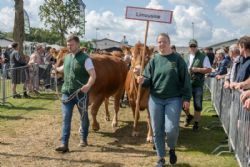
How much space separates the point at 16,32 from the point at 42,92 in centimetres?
502

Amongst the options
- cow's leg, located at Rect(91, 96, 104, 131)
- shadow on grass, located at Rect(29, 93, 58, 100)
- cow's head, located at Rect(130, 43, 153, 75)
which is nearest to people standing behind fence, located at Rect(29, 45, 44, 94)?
shadow on grass, located at Rect(29, 93, 58, 100)

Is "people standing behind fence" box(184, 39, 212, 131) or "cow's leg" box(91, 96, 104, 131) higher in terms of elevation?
"people standing behind fence" box(184, 39, 212, 131)

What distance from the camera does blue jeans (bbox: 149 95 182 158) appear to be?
21.5ft

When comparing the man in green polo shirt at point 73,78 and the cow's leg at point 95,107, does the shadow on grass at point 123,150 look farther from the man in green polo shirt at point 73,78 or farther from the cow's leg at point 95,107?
the cow's leg at point 95,107

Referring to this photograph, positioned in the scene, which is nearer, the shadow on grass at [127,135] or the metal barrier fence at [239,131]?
the metal barrier fence at [239,131]

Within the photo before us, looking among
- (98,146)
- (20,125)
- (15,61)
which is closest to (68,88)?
(98,146)

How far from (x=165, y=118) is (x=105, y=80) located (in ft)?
11.0

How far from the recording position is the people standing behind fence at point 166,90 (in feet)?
21.6

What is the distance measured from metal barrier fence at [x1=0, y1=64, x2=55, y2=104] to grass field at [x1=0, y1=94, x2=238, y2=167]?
2.15 metres

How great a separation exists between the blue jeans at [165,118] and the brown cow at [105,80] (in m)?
2.88

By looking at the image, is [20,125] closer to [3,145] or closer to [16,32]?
[3,145]

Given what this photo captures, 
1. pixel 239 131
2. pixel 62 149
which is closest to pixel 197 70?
pixel 239 131

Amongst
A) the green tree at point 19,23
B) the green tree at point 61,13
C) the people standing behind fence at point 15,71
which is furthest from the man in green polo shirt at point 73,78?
the green tree at point 61,13

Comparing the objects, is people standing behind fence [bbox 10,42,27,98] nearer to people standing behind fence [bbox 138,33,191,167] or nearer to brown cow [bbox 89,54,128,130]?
brown cow [bbox 89,54,128,130]
